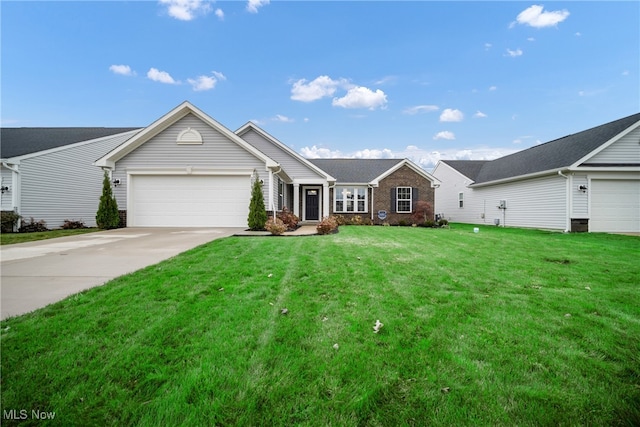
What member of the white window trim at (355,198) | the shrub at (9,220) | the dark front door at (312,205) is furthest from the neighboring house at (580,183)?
the shrub at (9,220)

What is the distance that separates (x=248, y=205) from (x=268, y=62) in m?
10.1

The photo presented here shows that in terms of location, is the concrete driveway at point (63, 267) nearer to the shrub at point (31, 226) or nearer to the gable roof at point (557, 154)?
the shrub at point (31, 226)

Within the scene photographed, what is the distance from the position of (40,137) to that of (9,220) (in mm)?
6449

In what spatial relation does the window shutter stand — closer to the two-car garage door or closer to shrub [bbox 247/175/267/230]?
shrub [bbox 247/175/267/230]

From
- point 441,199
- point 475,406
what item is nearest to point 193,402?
point 475,406

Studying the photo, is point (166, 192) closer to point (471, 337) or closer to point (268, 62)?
point (268, 62)

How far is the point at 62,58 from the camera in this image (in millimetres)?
14438

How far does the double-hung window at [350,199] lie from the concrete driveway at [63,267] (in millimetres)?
13405

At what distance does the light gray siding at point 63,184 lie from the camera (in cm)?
1392

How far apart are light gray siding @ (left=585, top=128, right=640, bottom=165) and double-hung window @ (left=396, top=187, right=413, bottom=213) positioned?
9295 millimetres

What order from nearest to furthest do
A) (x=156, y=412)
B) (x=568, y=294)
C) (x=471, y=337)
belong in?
(x=156, y=412)
(x=471, y=337)
(x=568, y=294)

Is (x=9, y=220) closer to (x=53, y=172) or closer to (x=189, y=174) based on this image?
(x=53, y=172)

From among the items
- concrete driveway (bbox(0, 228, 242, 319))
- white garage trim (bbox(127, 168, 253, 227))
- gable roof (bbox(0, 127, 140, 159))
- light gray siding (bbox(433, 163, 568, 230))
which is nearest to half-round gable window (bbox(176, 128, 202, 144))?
white garage trim (bbox(127, 168, 253, 227))

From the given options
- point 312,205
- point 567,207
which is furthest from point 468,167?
point 312,205
